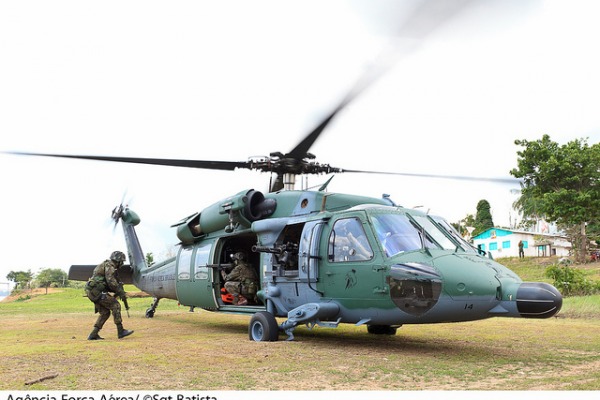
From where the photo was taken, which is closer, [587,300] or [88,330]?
[88,330]

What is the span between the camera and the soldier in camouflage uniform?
11633 mm

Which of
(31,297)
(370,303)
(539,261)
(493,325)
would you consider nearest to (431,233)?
(370,303)

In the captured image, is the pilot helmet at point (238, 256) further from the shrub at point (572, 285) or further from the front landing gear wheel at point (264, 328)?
the shrub at point (572, 285)

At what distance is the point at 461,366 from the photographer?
6812 millimetres

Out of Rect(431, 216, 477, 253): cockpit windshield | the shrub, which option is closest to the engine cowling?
Rect(431, 216, 477, 253): cockpit windshield

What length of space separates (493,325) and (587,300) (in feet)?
21.8

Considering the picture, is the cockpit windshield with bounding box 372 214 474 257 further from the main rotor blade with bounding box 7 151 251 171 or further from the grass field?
the main rotor blade with bounding box 7 151 251 171

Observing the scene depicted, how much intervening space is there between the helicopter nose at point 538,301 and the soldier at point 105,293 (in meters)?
7.20

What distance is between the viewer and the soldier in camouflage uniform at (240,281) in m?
11.6

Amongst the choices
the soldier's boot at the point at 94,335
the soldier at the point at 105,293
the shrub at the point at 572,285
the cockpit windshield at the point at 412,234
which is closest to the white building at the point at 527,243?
the shrub at the point at 572,285

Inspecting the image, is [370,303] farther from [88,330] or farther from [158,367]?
[88,330]

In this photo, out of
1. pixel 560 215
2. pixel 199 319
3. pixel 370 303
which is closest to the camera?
pixel 370 303

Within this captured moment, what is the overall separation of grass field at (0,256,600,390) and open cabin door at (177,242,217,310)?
2.40 ft

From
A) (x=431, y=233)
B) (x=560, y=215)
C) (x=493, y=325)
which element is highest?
(x=560, y=215)
